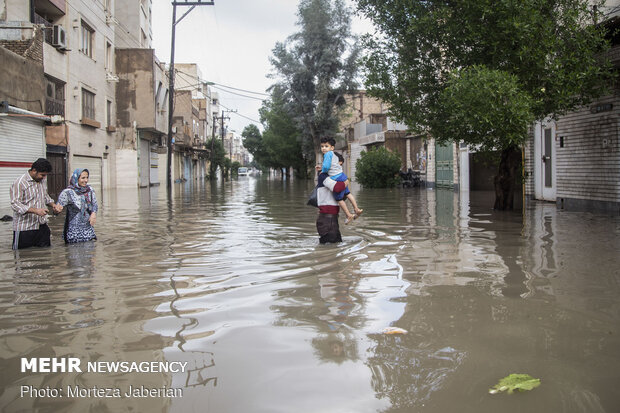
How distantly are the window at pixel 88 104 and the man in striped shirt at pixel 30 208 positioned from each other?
2070cm

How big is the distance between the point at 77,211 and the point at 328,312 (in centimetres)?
580

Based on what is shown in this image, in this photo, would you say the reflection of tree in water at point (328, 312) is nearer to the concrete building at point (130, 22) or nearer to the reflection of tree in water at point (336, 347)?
the reflection of tree in water at point (336, 347)

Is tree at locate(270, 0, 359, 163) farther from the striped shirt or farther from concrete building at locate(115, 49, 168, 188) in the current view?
the striped shirt

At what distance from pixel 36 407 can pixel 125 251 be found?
17.6 ft

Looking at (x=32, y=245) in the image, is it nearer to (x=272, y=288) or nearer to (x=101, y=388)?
(x=272, y=288)

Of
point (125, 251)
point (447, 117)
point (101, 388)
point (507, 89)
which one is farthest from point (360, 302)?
point (447, 117)

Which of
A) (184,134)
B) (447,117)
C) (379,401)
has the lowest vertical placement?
(379,401)

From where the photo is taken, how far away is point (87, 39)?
1128 inches

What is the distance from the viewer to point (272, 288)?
210 inches

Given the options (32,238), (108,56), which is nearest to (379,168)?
(108,56)

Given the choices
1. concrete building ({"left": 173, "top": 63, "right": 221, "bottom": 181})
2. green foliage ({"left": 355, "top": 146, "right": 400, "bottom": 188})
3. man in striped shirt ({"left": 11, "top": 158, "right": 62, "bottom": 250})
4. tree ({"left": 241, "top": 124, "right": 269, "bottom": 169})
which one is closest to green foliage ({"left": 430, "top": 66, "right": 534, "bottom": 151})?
man in striped shirt ({"left": 11, "top": 158, "right": 62, "bottom": 250})

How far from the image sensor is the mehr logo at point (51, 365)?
323 cm

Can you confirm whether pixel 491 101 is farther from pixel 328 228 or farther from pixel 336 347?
pixel 336 347

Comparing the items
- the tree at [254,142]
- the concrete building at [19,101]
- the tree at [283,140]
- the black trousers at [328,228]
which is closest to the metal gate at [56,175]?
the concrete building at [19,101]
